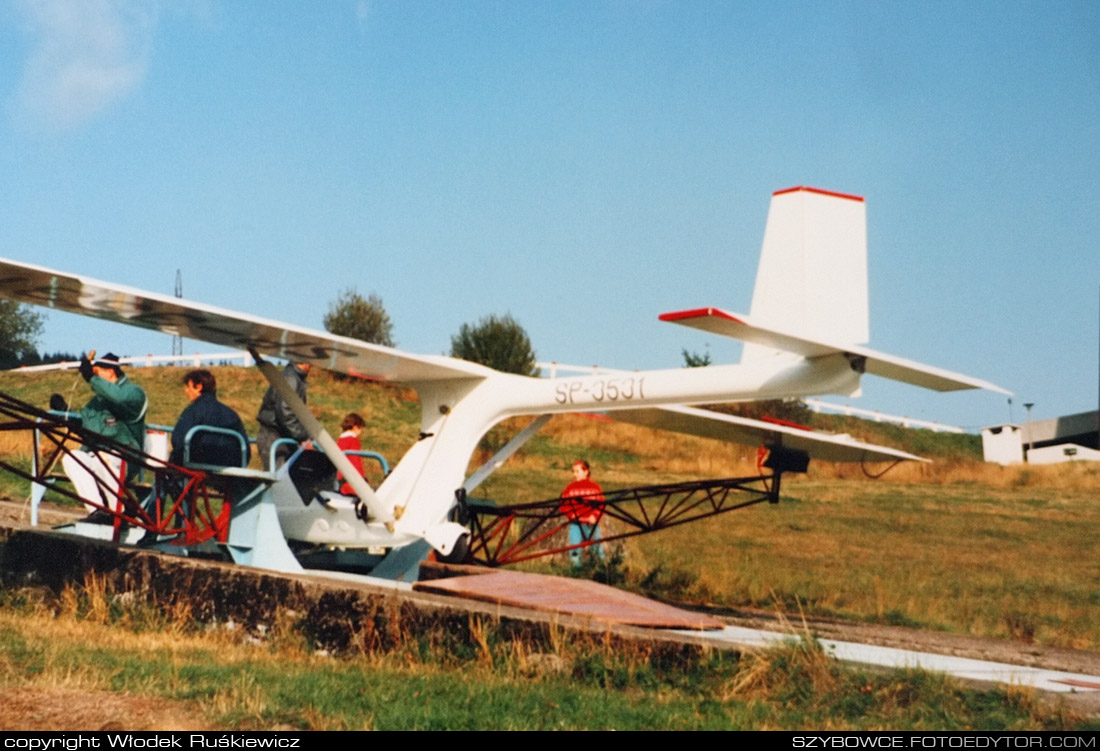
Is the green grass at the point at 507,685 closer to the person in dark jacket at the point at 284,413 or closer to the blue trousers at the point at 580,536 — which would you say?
the person in dark jacket at the point at 284,413

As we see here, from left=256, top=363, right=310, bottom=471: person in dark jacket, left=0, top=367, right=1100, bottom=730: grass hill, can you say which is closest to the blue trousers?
left=0, top=367, right=1100, bottom=730: grass hill

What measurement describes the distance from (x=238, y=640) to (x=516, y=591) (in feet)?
6.59

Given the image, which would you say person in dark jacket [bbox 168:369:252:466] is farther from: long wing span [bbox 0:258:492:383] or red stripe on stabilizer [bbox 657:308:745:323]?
red stripe on stabilizer [bbox 657:308:745:323]

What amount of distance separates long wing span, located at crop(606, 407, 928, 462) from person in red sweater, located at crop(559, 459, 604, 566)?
3.28 feet

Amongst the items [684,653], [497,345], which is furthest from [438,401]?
[497,345]

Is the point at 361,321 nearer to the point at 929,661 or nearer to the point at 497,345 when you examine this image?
the point at 497,345

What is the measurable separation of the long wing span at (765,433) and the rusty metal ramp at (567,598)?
3.52 meters

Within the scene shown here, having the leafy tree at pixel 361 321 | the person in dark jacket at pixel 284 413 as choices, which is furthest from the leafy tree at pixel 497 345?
the person in dark jacket at pixel 284 413

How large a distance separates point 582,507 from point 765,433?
2.14 metres

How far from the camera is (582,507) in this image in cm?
1230

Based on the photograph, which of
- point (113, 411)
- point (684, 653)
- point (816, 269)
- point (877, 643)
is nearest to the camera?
point (684, 653)

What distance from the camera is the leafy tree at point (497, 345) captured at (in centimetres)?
4281

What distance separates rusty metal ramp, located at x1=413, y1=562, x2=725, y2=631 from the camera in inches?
306

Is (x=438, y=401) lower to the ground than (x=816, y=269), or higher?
lower
